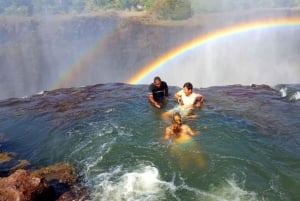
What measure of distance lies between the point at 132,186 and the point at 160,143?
2450mm

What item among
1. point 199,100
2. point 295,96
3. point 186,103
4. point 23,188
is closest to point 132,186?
point 23,188

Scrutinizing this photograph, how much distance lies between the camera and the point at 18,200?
7473 millimetres

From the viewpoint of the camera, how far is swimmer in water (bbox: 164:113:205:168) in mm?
10180

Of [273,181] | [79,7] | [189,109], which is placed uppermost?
[79,7]

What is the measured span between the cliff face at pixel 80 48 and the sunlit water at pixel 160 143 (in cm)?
2558

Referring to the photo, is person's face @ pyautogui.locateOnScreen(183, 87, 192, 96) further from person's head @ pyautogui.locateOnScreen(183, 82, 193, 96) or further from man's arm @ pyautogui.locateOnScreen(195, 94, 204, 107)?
man's arm @ pyautogui.locateOnScreen(195, 94, 204, 107)

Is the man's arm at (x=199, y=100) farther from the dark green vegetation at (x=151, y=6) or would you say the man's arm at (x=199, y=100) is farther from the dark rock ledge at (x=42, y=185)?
the dark green vegetation at (x=151, y=6)

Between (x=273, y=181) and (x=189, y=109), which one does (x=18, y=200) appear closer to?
(x=273, y=181)

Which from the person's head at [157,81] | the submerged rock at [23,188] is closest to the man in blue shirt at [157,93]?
the person's head at [157,81]

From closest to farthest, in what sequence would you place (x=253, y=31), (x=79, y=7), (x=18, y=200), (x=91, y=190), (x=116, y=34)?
Result: (x=18, y=200) < (x=91, y=190) < (x=253, y=31) < (x=116, y=34) < (x=79, y=7)

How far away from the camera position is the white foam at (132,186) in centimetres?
846

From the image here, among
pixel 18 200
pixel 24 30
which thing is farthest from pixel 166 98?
pixel 24 30

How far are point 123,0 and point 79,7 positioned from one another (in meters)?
8.11

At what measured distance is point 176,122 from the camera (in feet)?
35.1
